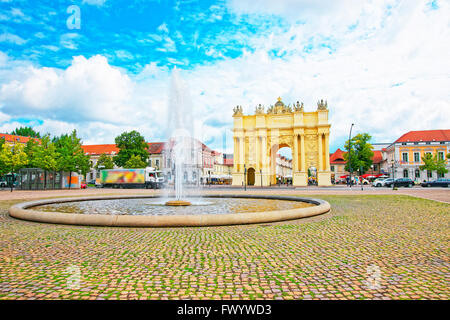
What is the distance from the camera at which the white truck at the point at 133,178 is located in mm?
51422

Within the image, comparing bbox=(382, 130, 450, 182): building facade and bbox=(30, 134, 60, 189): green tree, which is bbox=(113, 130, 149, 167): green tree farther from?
bbox=(382, 130, 450, 182): building facade

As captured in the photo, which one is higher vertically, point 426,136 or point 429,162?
point 426,136

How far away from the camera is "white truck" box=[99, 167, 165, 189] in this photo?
51.4 m

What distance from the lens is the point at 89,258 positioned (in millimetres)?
5707

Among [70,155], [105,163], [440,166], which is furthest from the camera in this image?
[105,163]

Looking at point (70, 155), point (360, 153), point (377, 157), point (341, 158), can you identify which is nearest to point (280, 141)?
point (360, 153)

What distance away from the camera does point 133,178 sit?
51938 mm

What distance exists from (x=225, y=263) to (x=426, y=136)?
3385 inches

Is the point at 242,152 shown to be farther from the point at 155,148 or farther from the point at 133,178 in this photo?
the point at 155,148

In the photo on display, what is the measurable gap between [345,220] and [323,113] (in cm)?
5312

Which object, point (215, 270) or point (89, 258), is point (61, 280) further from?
point (215, 270)

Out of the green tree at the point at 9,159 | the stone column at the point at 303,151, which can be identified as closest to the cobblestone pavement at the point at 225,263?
the green tree at the point at 9,159

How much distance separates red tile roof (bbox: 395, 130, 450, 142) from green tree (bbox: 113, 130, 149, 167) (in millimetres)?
65008
